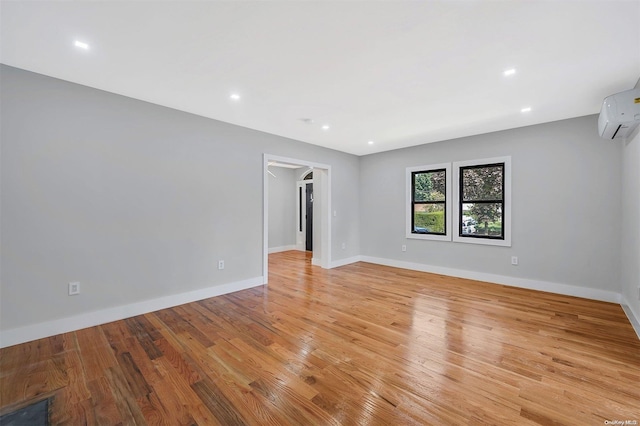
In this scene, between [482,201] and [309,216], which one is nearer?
[482,201]

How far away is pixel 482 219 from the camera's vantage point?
4613 millimetres

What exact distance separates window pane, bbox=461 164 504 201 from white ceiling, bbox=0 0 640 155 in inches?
48.7

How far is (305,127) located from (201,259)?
2488mm

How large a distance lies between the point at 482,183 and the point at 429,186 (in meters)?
0.94

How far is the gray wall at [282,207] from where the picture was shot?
7.87 m

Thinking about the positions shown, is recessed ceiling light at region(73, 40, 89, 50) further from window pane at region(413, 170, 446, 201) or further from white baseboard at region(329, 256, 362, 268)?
window pane at region(413, 170, 446, 201)

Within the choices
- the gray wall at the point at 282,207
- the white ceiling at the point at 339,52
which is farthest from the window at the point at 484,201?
the gray wall at the point at 282,207

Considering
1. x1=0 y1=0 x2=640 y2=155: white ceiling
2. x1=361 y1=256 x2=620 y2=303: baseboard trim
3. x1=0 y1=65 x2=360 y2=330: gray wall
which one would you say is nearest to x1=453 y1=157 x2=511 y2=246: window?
x1=361 y1=256 x2=620 y2=303: baseboard trim

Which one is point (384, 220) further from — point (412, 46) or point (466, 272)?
point (412, 46)

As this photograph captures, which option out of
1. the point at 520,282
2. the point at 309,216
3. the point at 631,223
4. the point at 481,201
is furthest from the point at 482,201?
the point at 309,216

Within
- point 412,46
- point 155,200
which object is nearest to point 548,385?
point 412,46

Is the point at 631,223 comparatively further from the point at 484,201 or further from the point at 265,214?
the point at 265,214

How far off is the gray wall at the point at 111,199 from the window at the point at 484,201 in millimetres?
3683

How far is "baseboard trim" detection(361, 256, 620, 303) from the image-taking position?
356 centimetres
